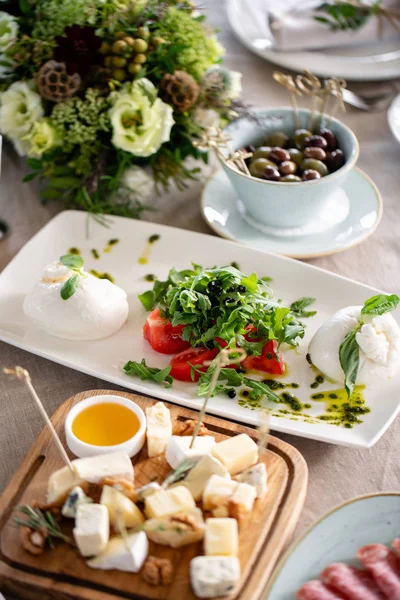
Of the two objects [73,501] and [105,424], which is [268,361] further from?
[73,501]

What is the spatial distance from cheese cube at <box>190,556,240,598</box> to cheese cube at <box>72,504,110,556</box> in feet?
0.54

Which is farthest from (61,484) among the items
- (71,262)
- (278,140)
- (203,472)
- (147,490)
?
(278,140)

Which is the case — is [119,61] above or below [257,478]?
above

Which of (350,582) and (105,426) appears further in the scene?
(105,426)

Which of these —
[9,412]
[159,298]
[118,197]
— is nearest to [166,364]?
[159,298]

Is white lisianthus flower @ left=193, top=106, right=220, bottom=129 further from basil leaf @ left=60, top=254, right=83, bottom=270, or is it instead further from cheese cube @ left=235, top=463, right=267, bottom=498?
cheese cube @ left=235, top=463, right=267, bottom=498

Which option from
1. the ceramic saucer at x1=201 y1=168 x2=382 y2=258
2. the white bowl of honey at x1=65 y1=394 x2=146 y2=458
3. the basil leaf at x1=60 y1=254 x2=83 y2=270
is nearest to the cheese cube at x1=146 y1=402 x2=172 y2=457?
the white bowl of honey at x1=65 y1=394 x2=146 y2=458

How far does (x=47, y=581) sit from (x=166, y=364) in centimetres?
64

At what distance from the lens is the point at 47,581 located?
1.23 metres

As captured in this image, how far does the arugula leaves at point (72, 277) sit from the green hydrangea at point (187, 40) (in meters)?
0.77

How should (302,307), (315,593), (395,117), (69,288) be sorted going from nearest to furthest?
(315,593), (69,288), (302,307), (395,117)

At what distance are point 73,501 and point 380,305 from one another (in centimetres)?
83

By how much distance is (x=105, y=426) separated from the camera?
4.86ft

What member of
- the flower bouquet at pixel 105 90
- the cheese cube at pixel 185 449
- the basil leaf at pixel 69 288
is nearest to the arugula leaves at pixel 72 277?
the basil leaf at pixel 69 288
